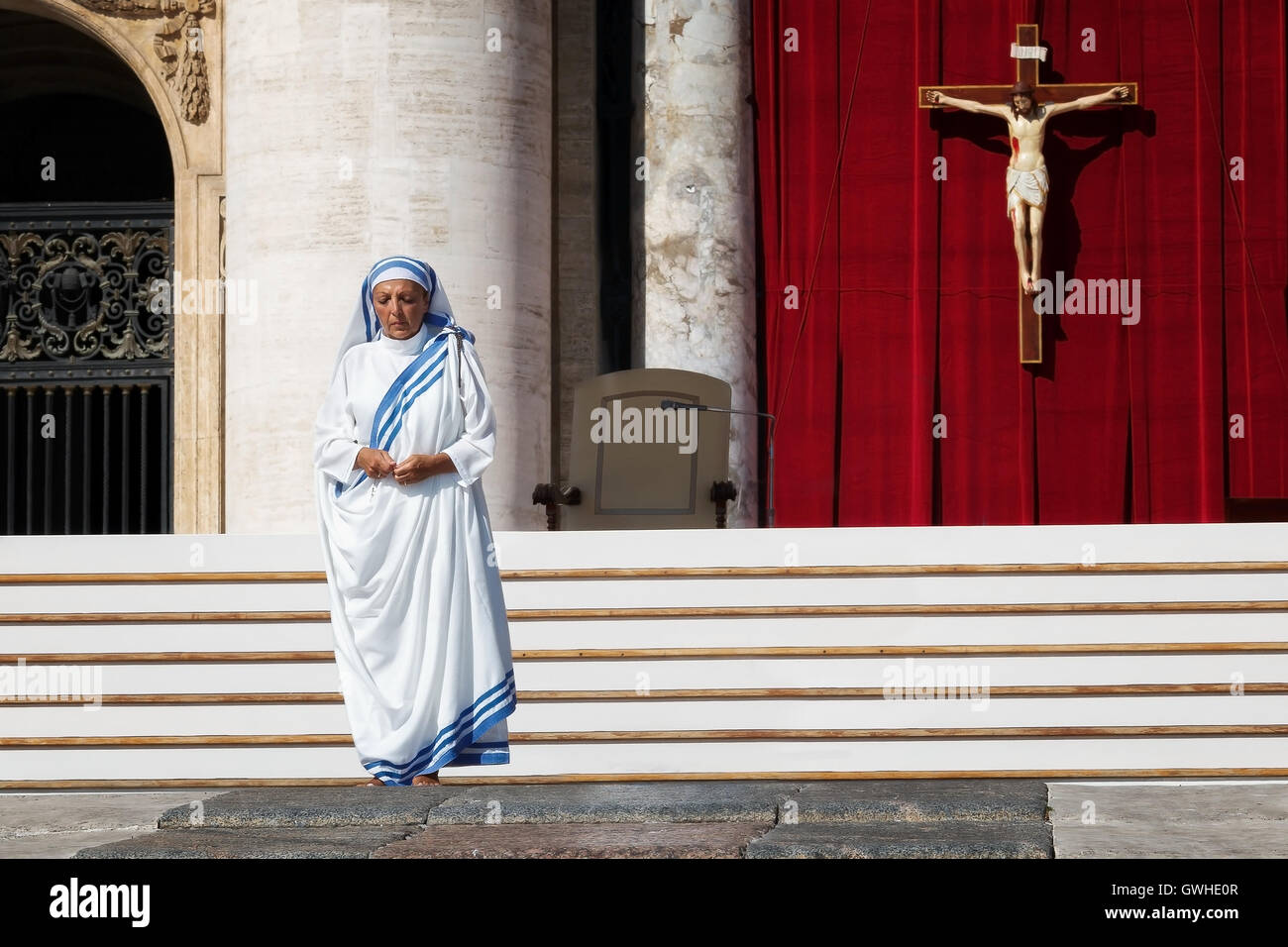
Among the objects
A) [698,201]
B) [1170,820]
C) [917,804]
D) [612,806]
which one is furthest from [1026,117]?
[612,806]

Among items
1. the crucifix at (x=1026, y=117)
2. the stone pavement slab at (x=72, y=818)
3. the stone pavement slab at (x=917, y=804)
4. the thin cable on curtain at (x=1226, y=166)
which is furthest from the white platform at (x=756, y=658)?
the thin cable on curtain at (x=1226, y=166)

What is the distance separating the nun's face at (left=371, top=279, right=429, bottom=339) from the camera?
6.70m

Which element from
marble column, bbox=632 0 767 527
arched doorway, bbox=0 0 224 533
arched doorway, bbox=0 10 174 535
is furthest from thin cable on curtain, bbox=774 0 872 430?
arched doorway, bbox=0 10 174 535

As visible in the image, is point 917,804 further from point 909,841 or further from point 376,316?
point 376,316

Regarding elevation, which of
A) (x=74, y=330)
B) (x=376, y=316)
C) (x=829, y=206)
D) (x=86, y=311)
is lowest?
(x=376, y=316)

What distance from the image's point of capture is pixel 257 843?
5066 mm

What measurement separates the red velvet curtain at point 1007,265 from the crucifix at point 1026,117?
0.26m

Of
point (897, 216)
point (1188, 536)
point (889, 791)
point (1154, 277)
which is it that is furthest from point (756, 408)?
point (889, 791)

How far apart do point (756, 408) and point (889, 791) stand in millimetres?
6732

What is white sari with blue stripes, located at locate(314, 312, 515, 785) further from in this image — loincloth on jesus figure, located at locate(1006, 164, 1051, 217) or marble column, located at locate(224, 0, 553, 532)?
loincloth on jesus figure, located at locate(1006, 164, 1051, 217)

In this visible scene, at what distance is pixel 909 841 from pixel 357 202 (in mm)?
7282

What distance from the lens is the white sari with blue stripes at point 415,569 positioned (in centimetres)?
648

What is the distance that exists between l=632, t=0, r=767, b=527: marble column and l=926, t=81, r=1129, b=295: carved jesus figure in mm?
1309

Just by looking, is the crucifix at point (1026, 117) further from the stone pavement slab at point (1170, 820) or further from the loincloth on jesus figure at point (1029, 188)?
the stone pavement slab at point (1170, 820)
